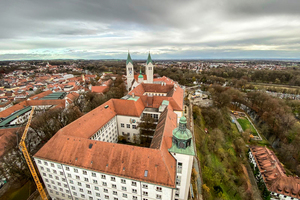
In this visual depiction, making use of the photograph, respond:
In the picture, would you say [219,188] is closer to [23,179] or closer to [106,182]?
[106,182]

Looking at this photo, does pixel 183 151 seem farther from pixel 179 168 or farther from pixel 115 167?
pixel 115 167

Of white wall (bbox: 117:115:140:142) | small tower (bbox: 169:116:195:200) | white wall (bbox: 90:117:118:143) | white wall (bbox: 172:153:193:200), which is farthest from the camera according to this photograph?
white wall (bbox: 117:115:140:142)

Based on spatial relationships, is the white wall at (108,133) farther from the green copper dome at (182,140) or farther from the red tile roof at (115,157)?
the green copper dome at (182,140)

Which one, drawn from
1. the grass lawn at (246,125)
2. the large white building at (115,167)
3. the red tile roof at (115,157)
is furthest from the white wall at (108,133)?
the grass lawn at (246,125)

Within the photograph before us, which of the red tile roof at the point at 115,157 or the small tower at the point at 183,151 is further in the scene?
the small tower at the point at 183,151

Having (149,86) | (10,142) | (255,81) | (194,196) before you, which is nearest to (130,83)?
(149,86)

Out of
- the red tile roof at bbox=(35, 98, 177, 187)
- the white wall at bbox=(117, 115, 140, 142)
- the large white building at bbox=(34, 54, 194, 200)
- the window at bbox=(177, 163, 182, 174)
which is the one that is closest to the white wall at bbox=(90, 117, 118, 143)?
the white wall at bbox=(117, 115, 140, 142)

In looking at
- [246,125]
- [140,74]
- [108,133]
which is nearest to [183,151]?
[108,133]

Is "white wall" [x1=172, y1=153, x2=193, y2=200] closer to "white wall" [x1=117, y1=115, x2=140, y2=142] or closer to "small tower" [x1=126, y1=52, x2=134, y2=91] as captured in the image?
"white wall" [x1=117, y1=115, x2=140, y2=142]
